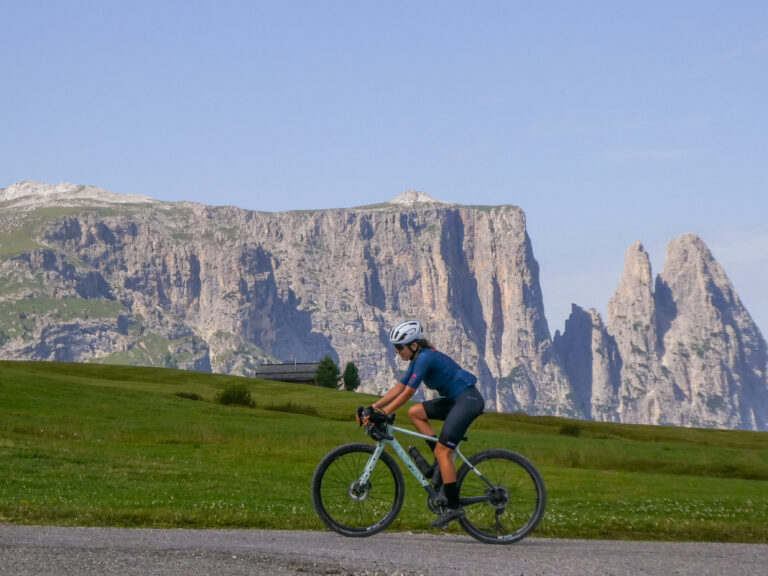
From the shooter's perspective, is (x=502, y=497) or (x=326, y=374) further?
(x=326, y=374)

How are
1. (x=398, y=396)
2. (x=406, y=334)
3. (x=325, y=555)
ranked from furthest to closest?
(x=398, y=396), (x=406, y=334), (x=325, y=555)

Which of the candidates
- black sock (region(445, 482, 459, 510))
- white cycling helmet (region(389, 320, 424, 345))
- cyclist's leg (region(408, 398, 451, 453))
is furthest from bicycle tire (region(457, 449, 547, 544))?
white cycling helmet (region(389, 320, 424, 345))

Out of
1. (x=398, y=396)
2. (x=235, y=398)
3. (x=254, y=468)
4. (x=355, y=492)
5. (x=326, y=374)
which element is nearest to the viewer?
(x=398, y=396)

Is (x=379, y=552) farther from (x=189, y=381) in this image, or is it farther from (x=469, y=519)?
(x=189, y=381)

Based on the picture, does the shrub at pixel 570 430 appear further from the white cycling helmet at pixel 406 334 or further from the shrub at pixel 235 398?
the white cycling helmet at pixel 406 334

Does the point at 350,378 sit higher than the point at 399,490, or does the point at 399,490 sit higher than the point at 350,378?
the point at 399,490

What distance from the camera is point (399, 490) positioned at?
1538 centimetres

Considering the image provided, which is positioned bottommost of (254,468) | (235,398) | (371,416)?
(254,468)

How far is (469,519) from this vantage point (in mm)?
15398

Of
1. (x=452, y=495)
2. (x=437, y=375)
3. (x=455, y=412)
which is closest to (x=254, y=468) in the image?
(x=452, y=495)

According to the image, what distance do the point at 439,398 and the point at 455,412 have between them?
1.16 feet

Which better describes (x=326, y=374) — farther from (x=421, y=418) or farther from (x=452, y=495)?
(x=452, y=495)

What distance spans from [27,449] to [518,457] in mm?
27677

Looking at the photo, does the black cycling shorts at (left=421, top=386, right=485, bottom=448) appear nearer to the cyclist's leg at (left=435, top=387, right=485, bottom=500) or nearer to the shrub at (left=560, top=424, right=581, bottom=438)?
the cyclist's leg at (left=435, top=387, right=485, bottom=500)
